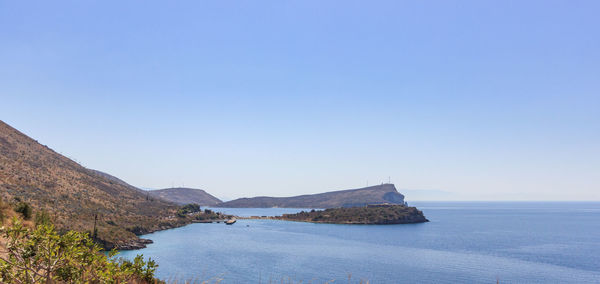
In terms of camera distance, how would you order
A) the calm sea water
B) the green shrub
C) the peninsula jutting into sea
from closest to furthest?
the green shrub → the calm sea water → the peninsula jutting into sea

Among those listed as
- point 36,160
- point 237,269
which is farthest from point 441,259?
point 36,160

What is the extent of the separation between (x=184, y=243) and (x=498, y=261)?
91823mm

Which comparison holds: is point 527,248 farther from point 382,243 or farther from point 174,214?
point 174,214

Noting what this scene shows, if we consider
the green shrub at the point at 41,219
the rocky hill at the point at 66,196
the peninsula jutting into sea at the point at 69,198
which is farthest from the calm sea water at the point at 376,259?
the green shrub at the point at 41,219

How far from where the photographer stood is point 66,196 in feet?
329

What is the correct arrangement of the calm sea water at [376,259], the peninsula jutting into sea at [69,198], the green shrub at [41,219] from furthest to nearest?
1. the peninsula jutting into sea at [69,198]
2. the calm sea water at [376,259]
3. the green shrub at [41,219]

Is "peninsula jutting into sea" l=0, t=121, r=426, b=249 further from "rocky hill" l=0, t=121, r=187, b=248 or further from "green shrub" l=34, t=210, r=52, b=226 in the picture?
"green shrub" l=34, t=210, r=52, b=226

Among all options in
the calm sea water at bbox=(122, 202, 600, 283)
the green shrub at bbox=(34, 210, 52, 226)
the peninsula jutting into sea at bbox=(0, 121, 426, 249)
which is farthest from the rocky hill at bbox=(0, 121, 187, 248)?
the green shrub at bbox=(34, 210, 52, 226)

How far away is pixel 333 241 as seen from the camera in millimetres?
123188

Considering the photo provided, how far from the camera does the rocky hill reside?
8069cm

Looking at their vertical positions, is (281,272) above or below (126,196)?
below

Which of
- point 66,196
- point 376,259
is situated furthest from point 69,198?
point 376,259

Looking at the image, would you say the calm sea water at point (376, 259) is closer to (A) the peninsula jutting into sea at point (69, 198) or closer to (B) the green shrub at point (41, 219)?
(A) the peninsula jutting into sea at point (69, 198)

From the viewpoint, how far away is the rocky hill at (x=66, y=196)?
265ft
